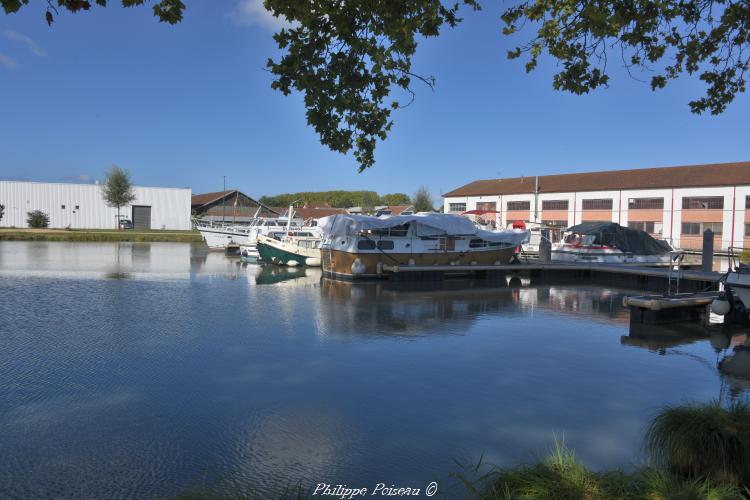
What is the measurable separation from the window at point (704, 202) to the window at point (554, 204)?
43.1ft

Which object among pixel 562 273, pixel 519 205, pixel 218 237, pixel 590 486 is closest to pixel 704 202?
pixel 519 205

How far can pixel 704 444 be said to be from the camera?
5.95 meters

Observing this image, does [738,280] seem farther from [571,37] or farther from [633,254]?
[633,254]

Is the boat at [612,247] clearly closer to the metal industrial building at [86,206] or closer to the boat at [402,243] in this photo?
the boat at [402,243]

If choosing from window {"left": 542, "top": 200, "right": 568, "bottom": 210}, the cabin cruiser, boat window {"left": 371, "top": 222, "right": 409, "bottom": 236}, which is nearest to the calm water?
boat window {"left": 371, "top": 222, "right": 409, "bottom": 236}

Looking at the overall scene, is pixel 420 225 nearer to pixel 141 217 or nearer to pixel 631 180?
pixel 631 180

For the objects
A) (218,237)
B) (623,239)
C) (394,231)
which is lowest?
(218,237)

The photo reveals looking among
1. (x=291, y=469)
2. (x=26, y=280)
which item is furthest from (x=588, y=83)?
(x=26, y=280)

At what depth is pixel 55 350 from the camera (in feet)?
41.2

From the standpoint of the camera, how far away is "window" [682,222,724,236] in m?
53.6

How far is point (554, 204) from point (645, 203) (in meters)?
10.7

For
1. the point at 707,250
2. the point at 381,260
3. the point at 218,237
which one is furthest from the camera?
the point at 218,237

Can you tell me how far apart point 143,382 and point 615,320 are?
13.7 metres

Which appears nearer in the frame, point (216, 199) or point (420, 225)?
point (420, 225)
